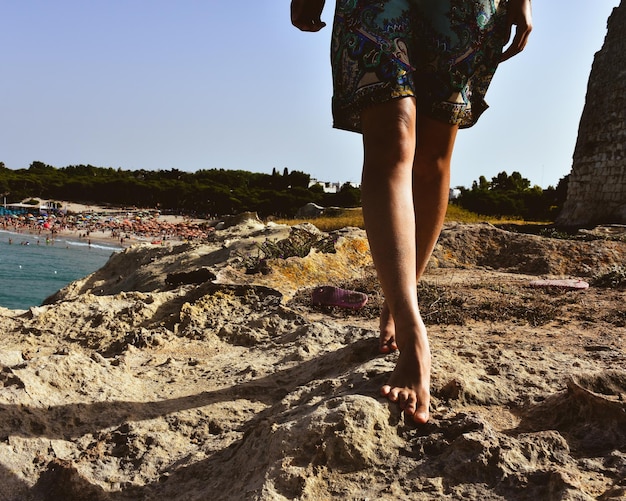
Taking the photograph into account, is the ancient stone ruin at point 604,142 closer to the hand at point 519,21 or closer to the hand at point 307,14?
the hand at point 519,21

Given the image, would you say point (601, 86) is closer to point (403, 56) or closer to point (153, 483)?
point (403, 56)

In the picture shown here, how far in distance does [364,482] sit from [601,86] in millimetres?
14432

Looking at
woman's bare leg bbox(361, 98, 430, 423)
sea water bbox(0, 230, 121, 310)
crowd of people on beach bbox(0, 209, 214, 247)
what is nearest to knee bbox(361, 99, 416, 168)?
woman's bare leg bbox(361, 98, 430, 423)

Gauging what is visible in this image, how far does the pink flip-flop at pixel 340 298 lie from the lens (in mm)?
3723

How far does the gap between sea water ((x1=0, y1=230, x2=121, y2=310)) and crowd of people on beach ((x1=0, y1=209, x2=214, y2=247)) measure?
168 cm

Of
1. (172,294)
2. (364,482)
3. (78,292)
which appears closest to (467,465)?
(364,482)

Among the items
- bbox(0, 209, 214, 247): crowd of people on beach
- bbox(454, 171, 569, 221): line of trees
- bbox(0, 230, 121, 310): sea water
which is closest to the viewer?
bbox(454, 171, 569, 221): line of trees

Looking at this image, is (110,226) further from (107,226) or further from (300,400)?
(300,400)

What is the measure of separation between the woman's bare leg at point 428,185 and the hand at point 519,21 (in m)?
0.41

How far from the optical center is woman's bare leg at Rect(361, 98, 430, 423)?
183 cm

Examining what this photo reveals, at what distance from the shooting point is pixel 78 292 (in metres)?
7.55

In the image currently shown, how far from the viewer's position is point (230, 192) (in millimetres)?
56188

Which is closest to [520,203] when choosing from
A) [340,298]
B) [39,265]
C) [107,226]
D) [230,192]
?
[340,298]

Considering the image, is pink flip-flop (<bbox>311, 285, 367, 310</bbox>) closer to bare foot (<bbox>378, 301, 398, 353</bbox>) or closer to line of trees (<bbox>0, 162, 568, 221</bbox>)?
bare foot (<bbox>378, 301, 398, 353</bbox>)
